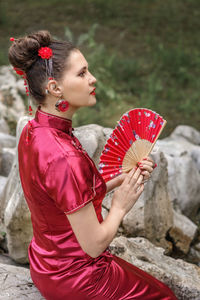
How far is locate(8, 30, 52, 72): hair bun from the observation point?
1.97m

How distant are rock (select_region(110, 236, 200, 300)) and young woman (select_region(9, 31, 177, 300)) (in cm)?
70

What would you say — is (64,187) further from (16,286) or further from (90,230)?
(16,286)

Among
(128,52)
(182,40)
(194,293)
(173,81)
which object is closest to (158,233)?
(194,293)

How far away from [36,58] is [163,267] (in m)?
1.68

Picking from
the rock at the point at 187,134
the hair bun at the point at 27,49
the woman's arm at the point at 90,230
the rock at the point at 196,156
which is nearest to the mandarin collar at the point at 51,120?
the hair bun at the point at 27,49

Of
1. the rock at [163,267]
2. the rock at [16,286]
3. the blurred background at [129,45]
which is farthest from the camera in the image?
the blurred background at [129,45]

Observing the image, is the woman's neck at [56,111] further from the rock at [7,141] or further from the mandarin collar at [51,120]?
the rock at [7,141]

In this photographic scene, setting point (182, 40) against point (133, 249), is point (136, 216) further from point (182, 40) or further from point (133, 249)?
point (182, 40)

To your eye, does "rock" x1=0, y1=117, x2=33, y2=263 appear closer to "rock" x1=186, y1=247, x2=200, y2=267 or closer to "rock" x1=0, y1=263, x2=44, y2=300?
"rock" x1=0, y1=263, x2=44, y2=300

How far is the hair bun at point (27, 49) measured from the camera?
1.97 meters

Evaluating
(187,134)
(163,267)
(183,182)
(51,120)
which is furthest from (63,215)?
(187,134)

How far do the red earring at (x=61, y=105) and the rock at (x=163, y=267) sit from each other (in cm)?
128

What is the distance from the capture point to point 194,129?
22.1ft

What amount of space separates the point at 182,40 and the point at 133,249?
741 centimetres
